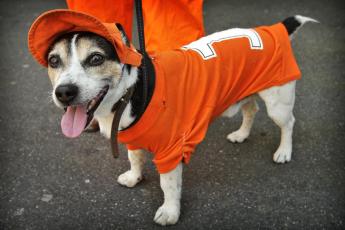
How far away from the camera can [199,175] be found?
10.1 ft

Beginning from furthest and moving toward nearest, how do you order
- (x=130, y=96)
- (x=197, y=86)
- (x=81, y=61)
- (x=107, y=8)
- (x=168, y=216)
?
(x=107, y=8), (x=168, y=216), (x=197, y=86), (x=130, y=96), (x=81, y=61)

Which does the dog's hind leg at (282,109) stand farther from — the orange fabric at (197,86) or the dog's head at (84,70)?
the dog's head at (84,70)

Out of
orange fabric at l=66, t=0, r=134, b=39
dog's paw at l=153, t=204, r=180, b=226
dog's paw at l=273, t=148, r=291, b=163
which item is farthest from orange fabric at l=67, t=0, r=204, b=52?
dog's paw at l=153, t=204, r=180, b=226

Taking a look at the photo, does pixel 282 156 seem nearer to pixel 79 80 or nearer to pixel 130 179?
pixel 130 179

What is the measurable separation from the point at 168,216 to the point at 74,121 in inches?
38.0

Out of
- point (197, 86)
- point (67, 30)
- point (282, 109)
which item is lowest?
point (282, 109)

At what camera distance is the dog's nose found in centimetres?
200

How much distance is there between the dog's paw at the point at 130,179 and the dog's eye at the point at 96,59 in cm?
113

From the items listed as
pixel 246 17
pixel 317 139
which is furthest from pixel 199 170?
pixel 246 17

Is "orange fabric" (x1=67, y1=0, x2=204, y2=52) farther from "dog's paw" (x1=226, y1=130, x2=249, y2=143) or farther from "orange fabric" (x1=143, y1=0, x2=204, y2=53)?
"dog's paw" (x1=226, y1=130, x2=249, y2=143)

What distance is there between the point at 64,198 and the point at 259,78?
5.58ft

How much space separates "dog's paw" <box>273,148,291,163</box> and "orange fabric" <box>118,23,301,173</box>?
662 mm

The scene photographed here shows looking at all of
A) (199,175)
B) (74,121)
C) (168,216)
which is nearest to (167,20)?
(199,175)

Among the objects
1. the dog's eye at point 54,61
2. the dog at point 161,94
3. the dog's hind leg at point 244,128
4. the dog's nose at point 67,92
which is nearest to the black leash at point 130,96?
the dog at point 161,94
